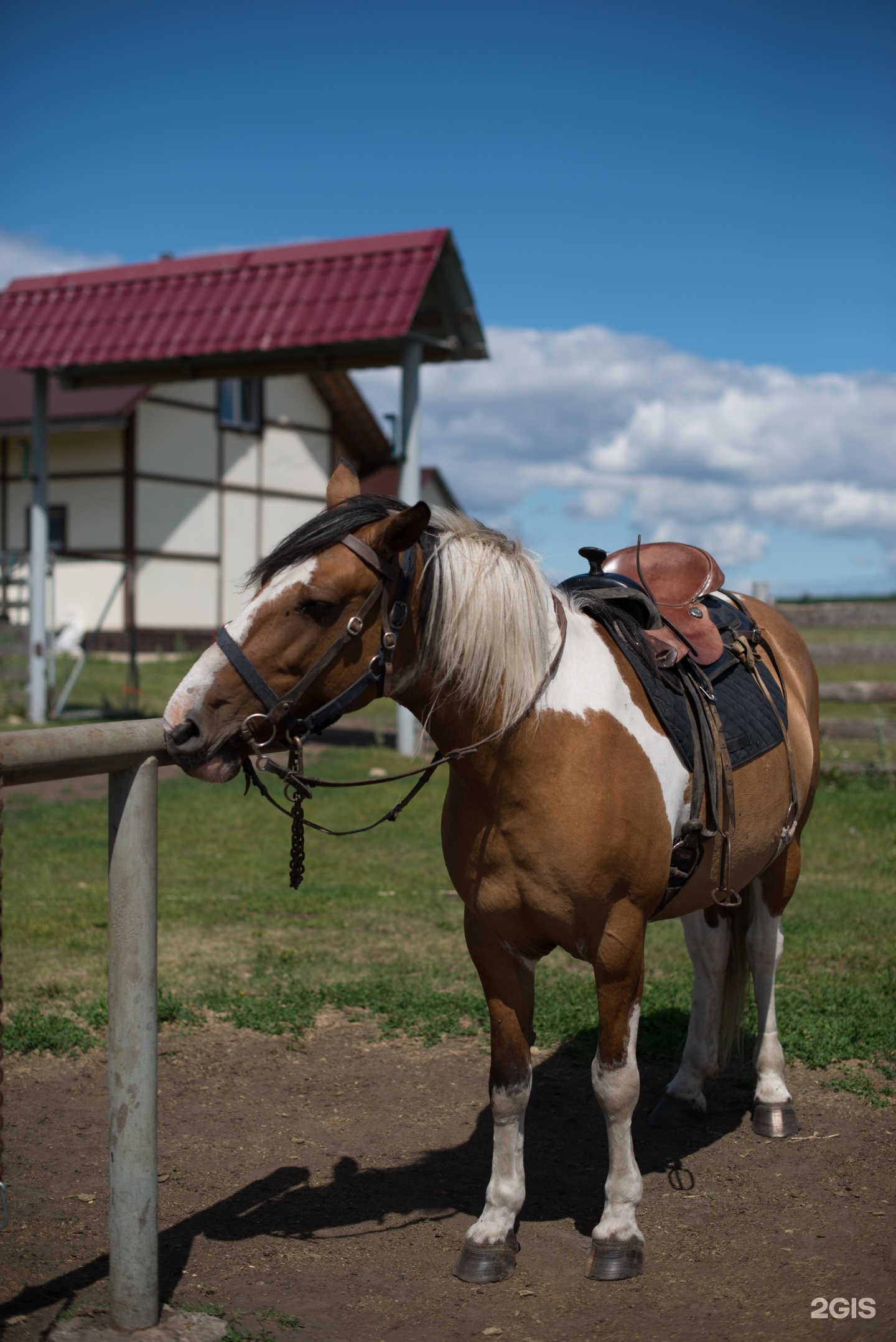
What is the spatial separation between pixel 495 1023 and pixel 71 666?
17100 mm

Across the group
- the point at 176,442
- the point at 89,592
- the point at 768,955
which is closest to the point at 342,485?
the point at 768,955

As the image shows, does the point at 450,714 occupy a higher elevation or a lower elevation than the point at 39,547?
lower

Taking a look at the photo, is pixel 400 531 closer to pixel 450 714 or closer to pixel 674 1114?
pixel 450 714

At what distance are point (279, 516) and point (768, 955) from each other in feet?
71.6

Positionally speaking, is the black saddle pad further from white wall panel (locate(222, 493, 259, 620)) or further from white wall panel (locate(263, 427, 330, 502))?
white wall panel (locate(263, 427, 330, 502))

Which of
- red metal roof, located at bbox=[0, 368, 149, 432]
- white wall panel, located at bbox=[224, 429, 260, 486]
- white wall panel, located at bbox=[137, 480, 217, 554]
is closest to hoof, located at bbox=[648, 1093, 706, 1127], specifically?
red metal roof, located at bbox=[0, 368, 149, 432]

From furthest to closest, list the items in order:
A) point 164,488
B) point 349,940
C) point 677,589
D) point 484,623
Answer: point 164,488, point 349,940, point 677,589, point 484,623

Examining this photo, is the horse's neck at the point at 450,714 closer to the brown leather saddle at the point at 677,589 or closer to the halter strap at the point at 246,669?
the halter strap at the point at 246,669

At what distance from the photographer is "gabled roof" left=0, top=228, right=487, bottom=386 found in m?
10.9

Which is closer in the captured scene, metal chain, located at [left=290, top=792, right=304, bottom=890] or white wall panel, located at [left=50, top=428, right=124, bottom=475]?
metal chain, located at [left=290, top=792, right=304, bottom=890]

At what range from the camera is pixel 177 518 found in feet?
73.4

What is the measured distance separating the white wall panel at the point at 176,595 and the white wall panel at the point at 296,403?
4.23m

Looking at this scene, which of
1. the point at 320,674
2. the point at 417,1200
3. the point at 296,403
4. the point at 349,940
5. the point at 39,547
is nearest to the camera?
the point at 320,674

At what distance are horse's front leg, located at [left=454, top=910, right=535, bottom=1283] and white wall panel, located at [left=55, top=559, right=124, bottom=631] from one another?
64.4ft
